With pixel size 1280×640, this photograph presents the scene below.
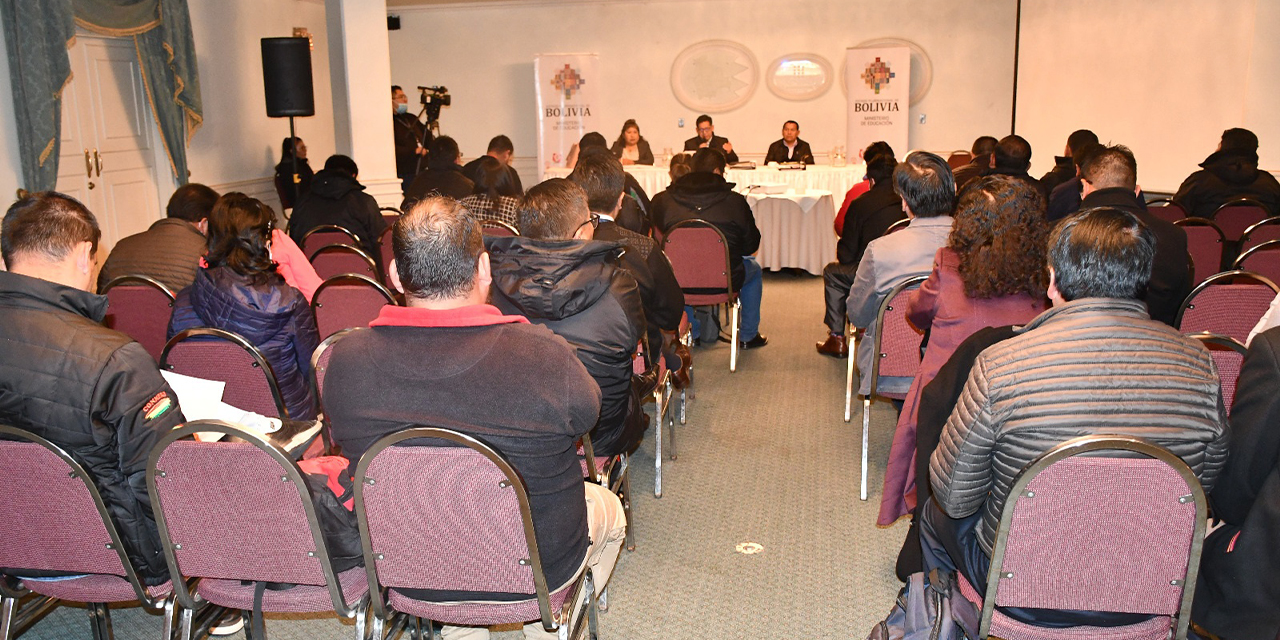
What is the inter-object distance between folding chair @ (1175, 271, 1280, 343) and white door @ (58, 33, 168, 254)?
658 cm

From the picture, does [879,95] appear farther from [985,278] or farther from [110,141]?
[985,278]

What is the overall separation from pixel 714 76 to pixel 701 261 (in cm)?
709

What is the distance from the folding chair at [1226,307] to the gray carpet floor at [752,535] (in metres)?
1.20

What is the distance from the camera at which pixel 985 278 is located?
2.68 metres

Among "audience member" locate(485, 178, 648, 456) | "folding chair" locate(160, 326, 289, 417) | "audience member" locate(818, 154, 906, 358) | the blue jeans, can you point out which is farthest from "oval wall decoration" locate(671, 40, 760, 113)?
"folding chair" locate(160, 326, 289, 417)

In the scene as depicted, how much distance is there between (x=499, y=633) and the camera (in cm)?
274

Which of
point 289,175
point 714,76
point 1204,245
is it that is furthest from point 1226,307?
point 714,76

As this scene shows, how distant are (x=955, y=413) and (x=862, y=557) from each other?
133cm

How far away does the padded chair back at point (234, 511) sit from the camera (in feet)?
5.85

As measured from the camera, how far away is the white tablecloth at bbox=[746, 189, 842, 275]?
304 inches

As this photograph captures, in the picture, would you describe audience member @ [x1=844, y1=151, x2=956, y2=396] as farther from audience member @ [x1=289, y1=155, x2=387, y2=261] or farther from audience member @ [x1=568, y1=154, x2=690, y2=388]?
audience member @ [x1=289, y1=155, x2=387, y2=261]

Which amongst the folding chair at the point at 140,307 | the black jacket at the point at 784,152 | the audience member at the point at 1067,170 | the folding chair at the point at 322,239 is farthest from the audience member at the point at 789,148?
the folding chair at the point at 140,307


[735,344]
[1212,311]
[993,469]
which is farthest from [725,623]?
[735,344]

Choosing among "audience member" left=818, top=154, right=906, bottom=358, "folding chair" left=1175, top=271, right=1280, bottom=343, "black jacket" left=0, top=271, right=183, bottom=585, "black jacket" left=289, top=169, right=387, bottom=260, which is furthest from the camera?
"black jacket" left=289, top=169, right=387, bottom=260
